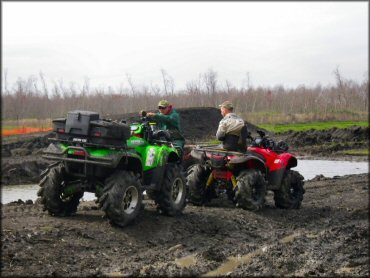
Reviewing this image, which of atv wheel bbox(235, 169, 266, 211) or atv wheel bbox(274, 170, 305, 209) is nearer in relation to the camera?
atv wheel bbox(235, 169, 266, 211)

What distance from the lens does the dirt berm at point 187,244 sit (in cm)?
736

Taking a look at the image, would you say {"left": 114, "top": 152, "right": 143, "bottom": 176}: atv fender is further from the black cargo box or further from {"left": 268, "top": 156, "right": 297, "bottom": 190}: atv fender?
{"left": 268, "top": 156, "right": 297, "bottom": 190}: atv fender

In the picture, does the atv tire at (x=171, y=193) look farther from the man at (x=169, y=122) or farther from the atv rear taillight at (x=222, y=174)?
the atv rear taillight at (x=222, y=174)

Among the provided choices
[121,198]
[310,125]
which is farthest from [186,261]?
[310,125]

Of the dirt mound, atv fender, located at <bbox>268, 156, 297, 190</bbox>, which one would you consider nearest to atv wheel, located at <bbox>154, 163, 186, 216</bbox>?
atv fender, located at <bbox>268, 156, 297, 190</bbox>

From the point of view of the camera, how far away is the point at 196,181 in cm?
1208

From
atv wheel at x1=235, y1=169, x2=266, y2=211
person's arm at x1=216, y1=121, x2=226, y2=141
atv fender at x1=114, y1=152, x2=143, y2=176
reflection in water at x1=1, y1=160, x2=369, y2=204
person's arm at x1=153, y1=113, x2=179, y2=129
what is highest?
person's arm at x1=153, y1=113, x2=179, y2=129

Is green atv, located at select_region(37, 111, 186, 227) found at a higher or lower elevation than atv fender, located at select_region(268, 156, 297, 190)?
higher

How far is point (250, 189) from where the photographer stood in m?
11.3

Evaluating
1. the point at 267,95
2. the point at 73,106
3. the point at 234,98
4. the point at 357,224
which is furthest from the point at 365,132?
the point at 357,224

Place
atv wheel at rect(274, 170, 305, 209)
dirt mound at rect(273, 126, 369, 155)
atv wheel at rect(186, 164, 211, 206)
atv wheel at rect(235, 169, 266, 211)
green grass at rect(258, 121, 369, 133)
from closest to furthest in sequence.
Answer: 1. atv wheel at rect(235, 169, 266, 211)
2. atv wheel at rect(186, 164, 211, 206)
3. atv wheel at rect(274, 170, 305, 209)
4. dirt mound at rect(273, 126, 369, 155)
5. green grass at rect(258, 121, 369, 133)

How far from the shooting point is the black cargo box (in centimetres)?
873

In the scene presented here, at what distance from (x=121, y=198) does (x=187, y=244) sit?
1.25 m

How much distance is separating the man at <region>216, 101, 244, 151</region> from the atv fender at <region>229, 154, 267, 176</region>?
313 millimetres
